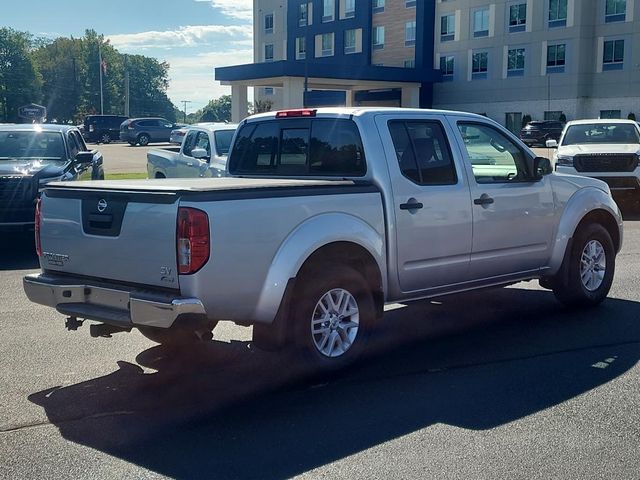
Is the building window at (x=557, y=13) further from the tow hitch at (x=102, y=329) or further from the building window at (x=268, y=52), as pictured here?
the tow hitch at (x=102, y=329)

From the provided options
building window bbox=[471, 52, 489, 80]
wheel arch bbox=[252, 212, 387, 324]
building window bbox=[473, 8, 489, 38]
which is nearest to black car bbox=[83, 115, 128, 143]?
building window bbox=[471, 52, 489, 80]

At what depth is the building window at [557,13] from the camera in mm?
53469

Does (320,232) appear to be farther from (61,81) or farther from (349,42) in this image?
(61,81)

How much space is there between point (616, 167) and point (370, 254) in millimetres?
11974

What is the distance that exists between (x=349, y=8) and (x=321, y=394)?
64573 mm

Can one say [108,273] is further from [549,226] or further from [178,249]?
[549,226]

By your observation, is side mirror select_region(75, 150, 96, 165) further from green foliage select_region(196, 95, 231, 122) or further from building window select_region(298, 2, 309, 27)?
green foliage select_region(196, 95, 231, 122)

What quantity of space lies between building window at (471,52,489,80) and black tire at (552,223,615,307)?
52.6 metres

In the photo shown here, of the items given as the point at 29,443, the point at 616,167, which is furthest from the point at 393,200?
the point at 616,167

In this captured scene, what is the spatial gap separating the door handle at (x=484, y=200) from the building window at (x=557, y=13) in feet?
166

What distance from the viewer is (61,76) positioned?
375 ft

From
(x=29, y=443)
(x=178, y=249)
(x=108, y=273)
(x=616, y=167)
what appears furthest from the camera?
(x=616, y=167)

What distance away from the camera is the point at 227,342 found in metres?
6.84

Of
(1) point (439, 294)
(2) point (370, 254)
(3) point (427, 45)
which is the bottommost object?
(1) point (439, 294)
